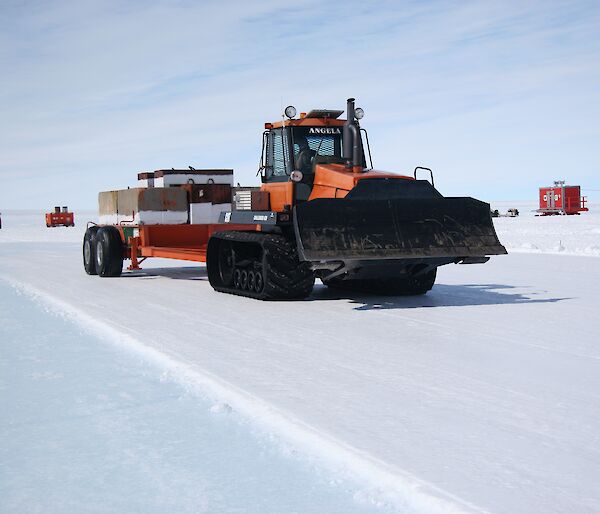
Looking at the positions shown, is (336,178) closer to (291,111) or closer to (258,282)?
(291,111)

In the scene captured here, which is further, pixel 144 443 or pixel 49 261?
pixel 49 261

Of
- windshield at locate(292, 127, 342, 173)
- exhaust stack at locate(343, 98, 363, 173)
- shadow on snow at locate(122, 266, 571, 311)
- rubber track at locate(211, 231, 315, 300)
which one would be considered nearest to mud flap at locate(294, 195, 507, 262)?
shadow on snow at locate(122, 266, 571, 311)

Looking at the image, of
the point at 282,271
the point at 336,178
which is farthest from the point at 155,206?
the point at 336,178

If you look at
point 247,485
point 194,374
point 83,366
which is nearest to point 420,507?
point 247,485

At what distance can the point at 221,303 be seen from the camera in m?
12.4

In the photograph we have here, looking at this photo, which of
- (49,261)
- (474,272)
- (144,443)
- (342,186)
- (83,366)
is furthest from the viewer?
(49,261)

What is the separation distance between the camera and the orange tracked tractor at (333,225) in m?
11.3

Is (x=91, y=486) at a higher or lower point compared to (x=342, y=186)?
lower

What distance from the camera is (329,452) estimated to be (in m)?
4.85

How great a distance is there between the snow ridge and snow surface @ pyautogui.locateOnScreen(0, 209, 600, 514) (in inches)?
0.4

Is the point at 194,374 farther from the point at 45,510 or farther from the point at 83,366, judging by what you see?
the point at 45,510

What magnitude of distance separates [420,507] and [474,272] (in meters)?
13.7

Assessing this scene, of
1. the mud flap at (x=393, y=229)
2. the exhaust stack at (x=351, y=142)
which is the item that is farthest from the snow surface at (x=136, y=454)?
the exhaust stack at (x=351, y=142)

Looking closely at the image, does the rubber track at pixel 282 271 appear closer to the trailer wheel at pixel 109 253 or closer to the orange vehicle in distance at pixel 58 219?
the trailer wheel at pixel 109 253
